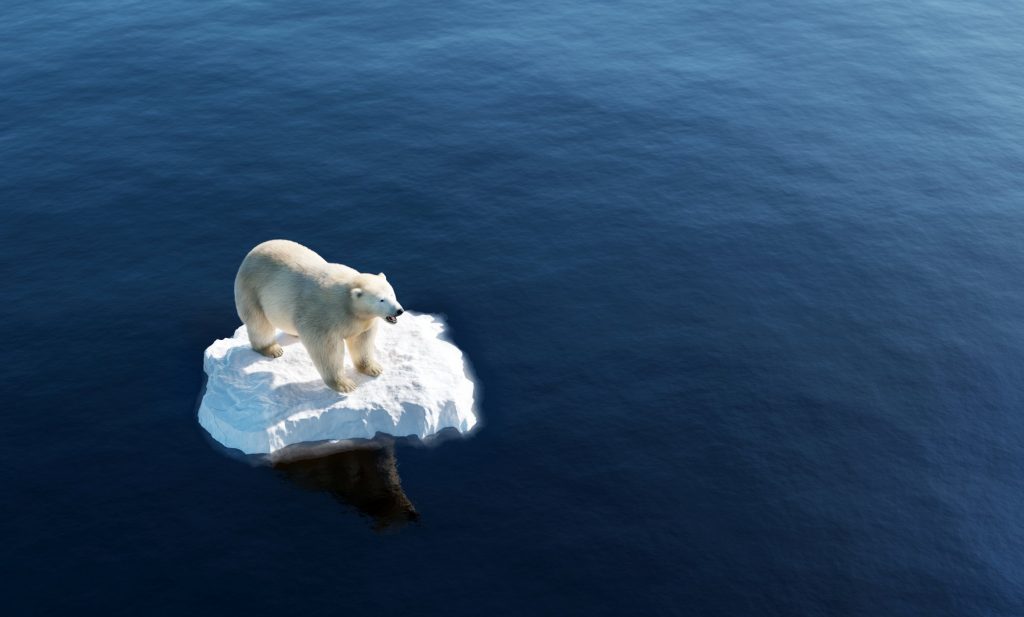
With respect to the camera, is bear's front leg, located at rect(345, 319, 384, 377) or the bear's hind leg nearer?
bear's front leg, located at rect(345, 319, 384, 377)

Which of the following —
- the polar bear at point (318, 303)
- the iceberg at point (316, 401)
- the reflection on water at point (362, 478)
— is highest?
the polar bear at point (318, 303)

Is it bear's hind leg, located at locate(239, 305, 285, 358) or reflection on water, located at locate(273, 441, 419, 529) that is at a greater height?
bear's hind leg, located at locate(239, 305, 285, 358)

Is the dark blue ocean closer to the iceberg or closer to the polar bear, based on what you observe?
the iceberg

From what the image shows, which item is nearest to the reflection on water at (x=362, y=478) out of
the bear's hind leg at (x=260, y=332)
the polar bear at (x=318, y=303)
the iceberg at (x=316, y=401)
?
the iceberg at (x=316, y=401)

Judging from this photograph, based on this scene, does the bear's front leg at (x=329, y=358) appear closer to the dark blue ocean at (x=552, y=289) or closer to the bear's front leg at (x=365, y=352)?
the bear's front leg at (x=365, y=352)

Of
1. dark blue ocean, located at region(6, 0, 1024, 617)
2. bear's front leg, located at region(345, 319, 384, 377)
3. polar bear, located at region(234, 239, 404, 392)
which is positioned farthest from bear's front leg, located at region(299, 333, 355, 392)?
dark blue ocean, located at region(6, 0, 1024, 617)

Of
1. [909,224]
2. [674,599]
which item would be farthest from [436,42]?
[674,599]
